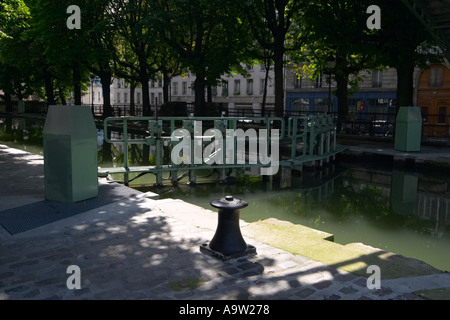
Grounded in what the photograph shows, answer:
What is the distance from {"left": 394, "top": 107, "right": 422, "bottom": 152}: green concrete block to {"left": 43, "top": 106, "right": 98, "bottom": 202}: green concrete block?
13604 millimetres

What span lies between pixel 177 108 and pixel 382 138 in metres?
18.9

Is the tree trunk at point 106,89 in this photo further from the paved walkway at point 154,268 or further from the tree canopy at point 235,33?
the paved walkway at point 154,268

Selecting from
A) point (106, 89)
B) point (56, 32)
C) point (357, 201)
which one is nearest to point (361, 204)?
point (357, 201)

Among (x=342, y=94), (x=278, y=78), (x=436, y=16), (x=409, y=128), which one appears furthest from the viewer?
(x=342, y=94)

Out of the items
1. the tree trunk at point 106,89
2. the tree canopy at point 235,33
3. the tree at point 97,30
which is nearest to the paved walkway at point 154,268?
the tree canopy at point 235,33

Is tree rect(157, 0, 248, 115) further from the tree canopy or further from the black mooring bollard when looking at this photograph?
the black mooring bollard

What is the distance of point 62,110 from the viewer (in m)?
7.64

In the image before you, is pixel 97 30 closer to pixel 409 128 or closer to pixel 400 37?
pixel 400 37

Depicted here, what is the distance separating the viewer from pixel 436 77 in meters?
37.8

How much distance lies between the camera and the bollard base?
515cm

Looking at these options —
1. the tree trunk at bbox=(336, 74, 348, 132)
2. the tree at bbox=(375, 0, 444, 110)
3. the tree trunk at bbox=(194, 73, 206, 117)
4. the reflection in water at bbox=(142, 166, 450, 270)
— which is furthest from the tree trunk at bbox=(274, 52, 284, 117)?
the reflection in water at bbox=(142, 166, 450, 270)

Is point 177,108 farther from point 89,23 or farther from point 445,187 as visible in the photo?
point 445,187

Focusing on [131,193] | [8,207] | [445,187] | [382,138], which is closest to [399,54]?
[382,138]

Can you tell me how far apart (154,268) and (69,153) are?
3492 mm
